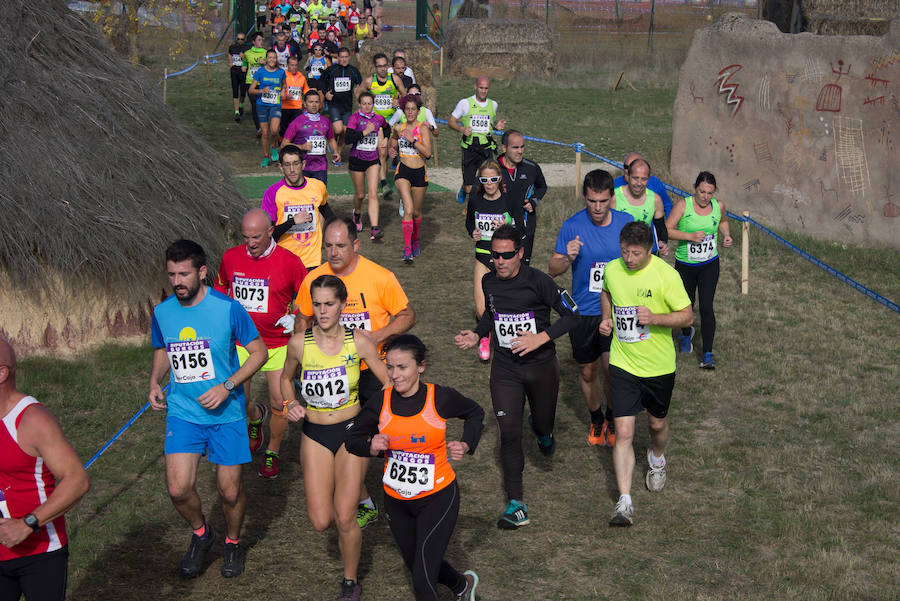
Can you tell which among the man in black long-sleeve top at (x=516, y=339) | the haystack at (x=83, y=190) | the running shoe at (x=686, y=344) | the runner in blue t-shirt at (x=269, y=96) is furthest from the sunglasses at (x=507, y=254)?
the runner in blue t-shirt at (x=269, y=96)

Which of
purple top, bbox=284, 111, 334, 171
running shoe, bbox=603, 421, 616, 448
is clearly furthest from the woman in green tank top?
purple top, bbox=284, 111, 334, 171

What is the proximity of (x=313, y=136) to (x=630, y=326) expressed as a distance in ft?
24.0

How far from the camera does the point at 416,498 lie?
5676 mm

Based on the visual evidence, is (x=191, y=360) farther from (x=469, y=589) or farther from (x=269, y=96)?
(x=269, y=96)

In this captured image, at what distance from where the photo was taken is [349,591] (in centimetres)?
620

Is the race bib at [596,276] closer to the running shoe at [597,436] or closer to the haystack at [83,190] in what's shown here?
the running shoe at [597,436]

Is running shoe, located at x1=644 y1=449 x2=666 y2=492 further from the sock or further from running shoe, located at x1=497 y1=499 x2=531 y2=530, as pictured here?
the sock

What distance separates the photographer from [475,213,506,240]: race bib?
10.4 meters

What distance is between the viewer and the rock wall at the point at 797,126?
547 inches

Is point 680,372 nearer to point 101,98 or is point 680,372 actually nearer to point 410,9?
point 101,98

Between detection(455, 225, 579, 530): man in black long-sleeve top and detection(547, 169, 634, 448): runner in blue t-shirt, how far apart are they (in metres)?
0.87

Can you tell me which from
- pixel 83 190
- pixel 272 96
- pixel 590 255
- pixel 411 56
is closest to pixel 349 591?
pixel 590 255

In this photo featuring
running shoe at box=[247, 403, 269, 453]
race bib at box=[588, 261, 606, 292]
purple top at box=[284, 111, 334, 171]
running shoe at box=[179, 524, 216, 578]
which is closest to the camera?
running shoe at box=[179, 524, 216, 578]

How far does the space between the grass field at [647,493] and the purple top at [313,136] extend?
2.17 metres
